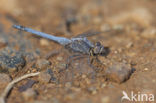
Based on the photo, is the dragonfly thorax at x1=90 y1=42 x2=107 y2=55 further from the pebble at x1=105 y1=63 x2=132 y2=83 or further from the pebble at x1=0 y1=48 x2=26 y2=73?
the pebble at x1=0 y1=48 x2=26 y2=73

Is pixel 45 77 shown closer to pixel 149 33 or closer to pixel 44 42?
pixel 44 42

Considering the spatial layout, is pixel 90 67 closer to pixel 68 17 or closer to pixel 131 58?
pixel 131 58

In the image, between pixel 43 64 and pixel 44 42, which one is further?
pixel 44 42

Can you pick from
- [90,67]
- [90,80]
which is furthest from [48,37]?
[90,80]

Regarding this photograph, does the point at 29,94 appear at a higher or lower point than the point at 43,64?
lower

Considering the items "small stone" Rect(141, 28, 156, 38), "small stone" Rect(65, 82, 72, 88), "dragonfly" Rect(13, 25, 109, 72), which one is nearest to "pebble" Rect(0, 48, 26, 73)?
"dragonfly" Rect(13, 25, 109, 72)

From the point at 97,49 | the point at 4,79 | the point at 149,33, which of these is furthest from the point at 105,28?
the point at 4,79
